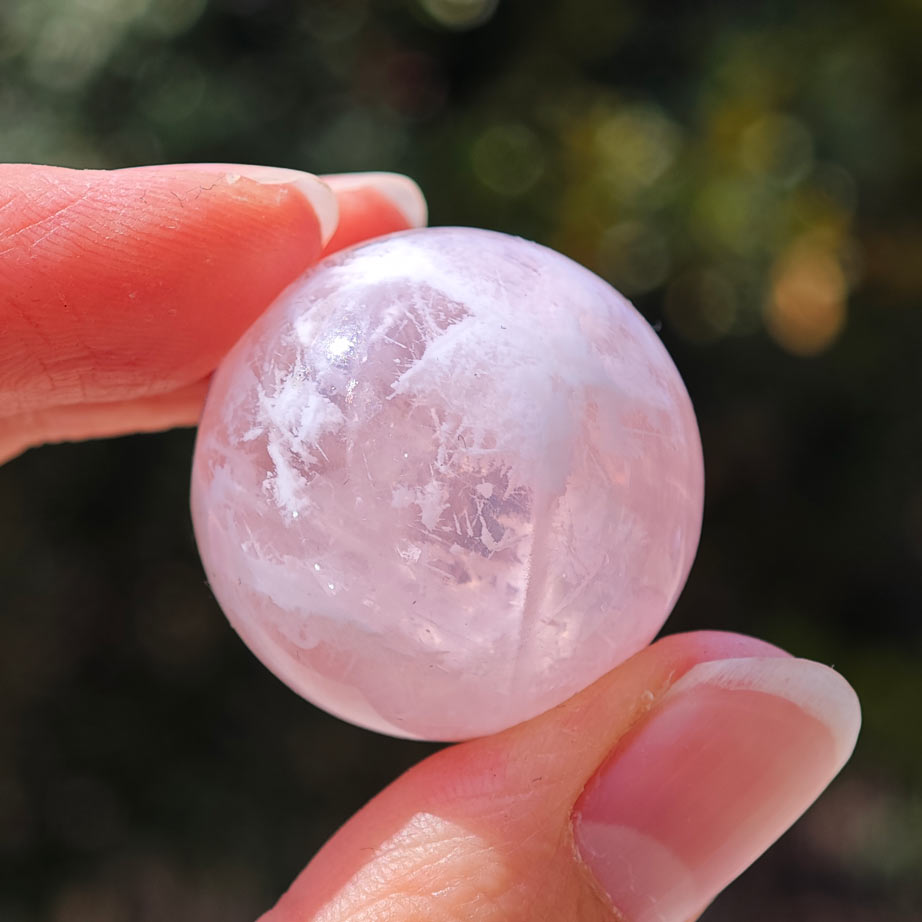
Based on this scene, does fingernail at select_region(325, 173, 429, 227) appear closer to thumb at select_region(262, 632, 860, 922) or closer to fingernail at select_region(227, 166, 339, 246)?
fingernail at select_region(227, 166, 339, 246)

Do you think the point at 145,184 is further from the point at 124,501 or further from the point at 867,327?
the point at 867,327

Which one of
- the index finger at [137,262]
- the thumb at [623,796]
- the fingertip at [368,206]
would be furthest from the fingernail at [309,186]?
the thumb at [623,796]

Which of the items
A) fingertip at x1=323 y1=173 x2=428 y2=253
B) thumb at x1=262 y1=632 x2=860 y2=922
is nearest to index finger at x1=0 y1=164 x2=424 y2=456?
fingertip at x1=323 y1=173 x2=428 y2=253

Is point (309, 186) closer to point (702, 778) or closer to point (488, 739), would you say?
point (488, 739)

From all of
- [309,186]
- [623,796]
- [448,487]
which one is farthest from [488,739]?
[309,186]

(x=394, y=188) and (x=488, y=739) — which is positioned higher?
(x=394, y=188)

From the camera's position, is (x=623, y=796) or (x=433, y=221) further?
(x=433, y=221)
